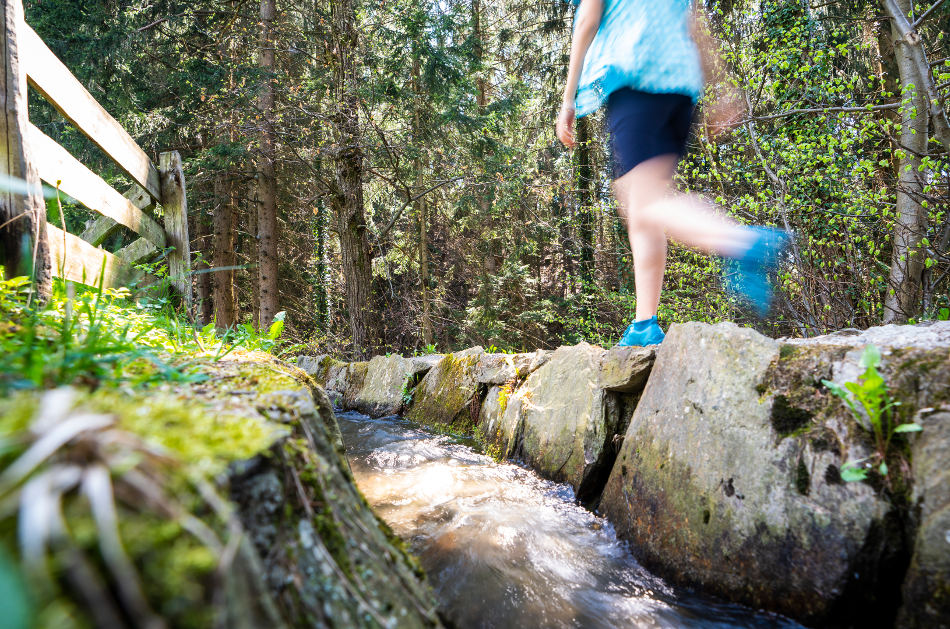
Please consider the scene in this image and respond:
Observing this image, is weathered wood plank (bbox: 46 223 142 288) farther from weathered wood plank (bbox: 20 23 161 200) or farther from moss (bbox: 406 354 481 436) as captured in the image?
moss (bbox: 406 354 481 436)

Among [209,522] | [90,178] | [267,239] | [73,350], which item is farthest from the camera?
[267,239]

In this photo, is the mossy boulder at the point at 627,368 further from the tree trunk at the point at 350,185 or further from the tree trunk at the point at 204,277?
the tree trunk at the point at 204,277

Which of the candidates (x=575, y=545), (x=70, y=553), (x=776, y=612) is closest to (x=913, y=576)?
(x=776, y=612)

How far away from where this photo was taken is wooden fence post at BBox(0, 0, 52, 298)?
1862 millimetres

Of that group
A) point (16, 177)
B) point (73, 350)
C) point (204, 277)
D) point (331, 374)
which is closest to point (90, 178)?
point (16, 177)

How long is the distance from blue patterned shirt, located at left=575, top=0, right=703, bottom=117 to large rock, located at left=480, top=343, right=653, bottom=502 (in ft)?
4.34

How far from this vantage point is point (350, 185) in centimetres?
700

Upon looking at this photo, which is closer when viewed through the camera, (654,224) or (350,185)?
(654,224)

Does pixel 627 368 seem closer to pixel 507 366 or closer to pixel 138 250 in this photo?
pixel 507 366

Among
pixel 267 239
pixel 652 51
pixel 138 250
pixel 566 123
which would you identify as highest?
pixel 267 239

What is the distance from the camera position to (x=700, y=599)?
143cm

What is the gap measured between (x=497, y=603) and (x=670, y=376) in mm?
1098

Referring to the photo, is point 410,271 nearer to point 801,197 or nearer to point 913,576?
point 801,197

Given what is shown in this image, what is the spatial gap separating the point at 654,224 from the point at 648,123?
1.62ft
